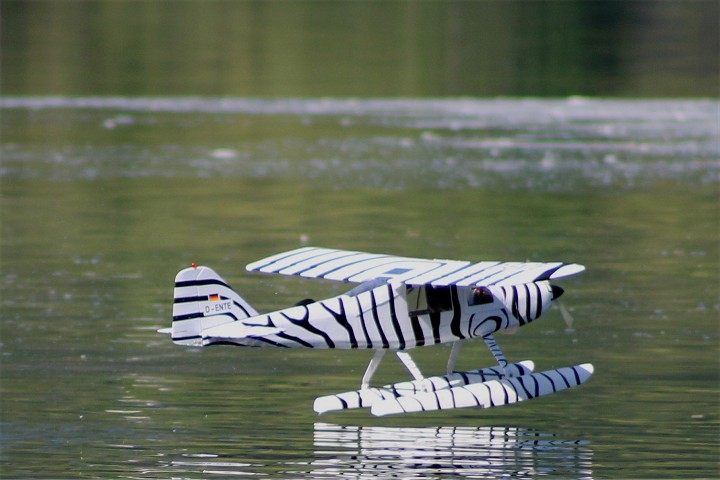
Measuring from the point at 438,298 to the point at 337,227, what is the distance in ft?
39.9

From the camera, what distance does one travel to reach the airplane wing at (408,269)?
14.3 meters

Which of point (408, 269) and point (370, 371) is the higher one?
point (408, 269)

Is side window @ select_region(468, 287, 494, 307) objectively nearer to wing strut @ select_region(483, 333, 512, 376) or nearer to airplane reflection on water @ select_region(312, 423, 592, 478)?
wing strut @ select_region(483, 333, 512, 376)

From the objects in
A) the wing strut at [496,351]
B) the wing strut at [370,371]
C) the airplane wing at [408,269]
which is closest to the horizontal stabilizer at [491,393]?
the wing strut at [496,351]

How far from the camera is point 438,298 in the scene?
1510cm

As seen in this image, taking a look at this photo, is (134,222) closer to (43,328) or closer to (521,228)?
(521,228)

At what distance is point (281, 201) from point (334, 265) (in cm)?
1580

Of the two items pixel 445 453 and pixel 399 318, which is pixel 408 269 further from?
pixel 445 453

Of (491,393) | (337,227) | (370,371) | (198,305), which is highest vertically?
(337,227)

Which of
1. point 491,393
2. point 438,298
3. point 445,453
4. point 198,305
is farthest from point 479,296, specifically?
point 198,305

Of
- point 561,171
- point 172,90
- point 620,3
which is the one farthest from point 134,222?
point 620,3

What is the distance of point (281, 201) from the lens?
31125 mm

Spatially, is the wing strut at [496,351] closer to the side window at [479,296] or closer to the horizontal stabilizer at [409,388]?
the horizontal stabilizer at [409,388]

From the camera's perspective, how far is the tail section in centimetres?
1430
